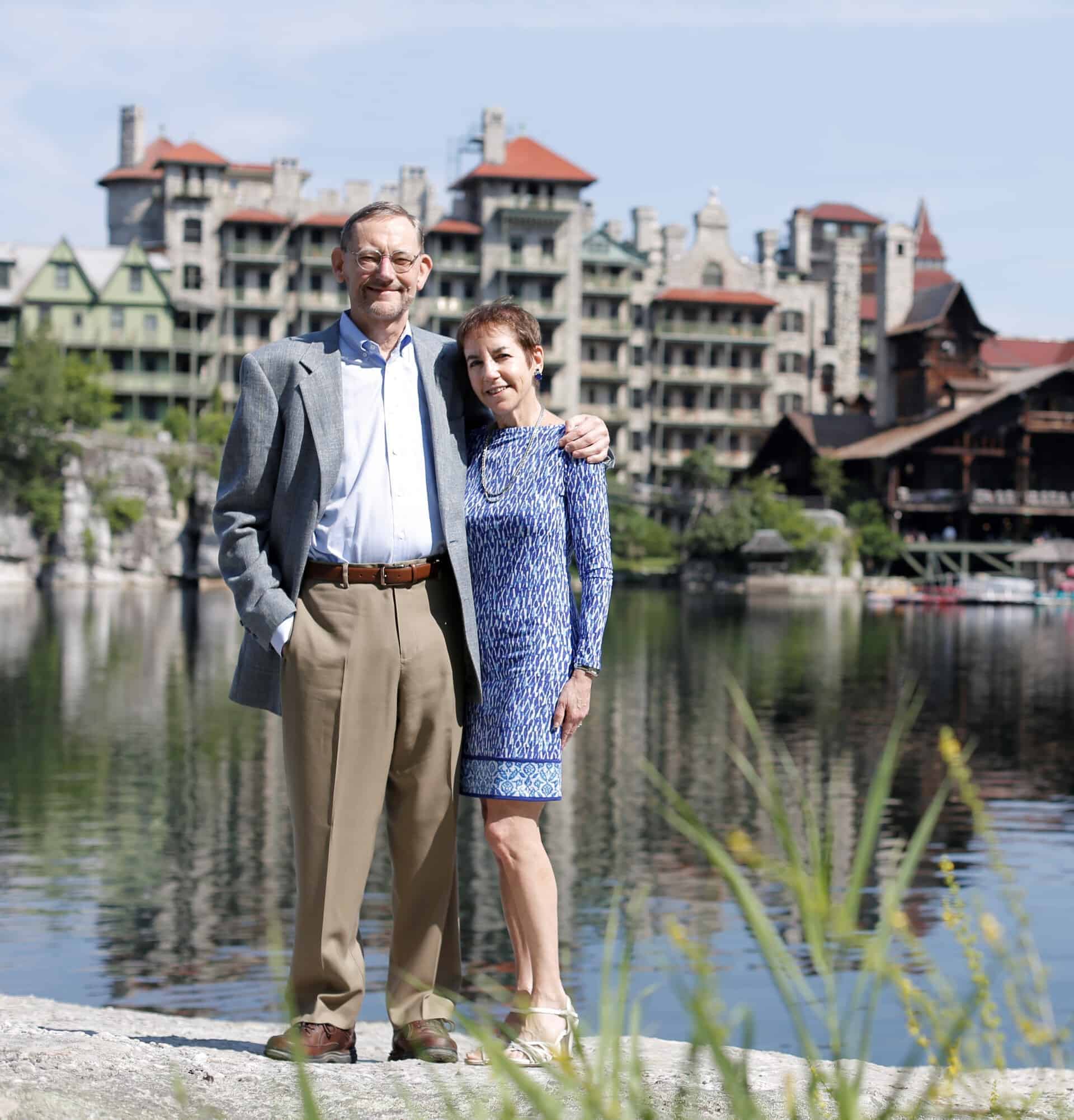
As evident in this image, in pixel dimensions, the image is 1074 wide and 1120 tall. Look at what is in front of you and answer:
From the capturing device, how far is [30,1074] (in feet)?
15.9

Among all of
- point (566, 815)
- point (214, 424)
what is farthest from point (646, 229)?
point (566, 815)

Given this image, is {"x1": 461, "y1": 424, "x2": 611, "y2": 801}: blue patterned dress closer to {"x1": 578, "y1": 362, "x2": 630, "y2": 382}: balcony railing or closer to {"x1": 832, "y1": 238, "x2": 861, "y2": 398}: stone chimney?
{"x1": 578, "y1": 362, "x2": 630, "y2": 382}: balcony railing

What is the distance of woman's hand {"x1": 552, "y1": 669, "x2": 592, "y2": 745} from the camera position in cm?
564

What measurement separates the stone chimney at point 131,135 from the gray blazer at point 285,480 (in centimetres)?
9105

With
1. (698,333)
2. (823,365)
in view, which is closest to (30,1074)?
(698,333)

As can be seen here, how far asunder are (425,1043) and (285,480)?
1.89 meters

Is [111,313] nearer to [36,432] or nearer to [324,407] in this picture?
[36,432]

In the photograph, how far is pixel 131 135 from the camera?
301 feet

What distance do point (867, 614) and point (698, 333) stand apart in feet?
109

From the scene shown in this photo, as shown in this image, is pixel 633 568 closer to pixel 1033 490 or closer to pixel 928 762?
pixel 1033 490

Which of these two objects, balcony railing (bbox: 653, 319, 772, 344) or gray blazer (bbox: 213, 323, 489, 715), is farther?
balcony railing (bbox: 653, 319, 772, 344)

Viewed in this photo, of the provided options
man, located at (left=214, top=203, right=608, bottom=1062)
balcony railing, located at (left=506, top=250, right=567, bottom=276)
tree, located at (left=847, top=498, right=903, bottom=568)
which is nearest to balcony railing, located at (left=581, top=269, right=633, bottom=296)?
balcony railing, located at (left=506, top=250, right=567, bottom=276)

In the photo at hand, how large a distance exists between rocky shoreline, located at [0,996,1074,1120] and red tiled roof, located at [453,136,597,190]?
81.5 meters

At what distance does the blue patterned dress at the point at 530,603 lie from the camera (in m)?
5.62
